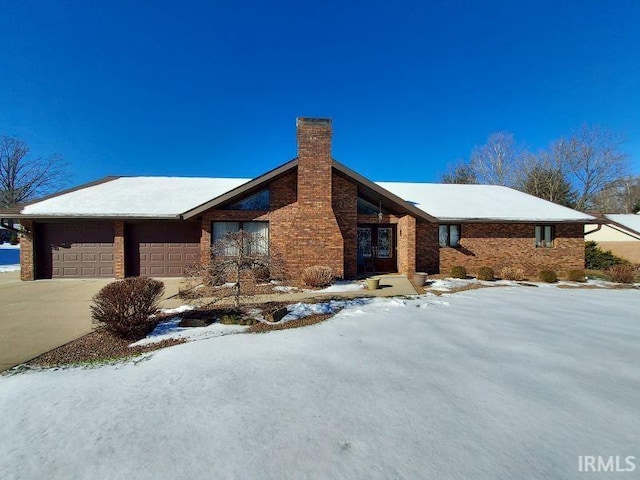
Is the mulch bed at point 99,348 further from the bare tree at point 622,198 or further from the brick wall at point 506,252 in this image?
the bare tree at point 622,198

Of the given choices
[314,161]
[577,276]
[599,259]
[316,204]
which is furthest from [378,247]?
[599,259]

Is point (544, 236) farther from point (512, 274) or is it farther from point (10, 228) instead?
point (10, 228)

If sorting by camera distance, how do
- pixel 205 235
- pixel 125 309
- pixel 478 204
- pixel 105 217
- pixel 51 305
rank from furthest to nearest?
1. pixel 478 204
2. pixel 105 217
3. pixel 205 235
4. pixel 51 305
5. pixel 125 309

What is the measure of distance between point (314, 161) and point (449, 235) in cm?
786

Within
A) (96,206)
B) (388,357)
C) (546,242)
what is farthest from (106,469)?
(546,242)

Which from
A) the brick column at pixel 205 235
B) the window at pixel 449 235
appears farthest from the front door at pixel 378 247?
the brick column at pixel 205 235

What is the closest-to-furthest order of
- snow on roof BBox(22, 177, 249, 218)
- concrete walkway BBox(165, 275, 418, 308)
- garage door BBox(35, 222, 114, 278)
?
concrete walkway BBox(165, 275, 418, 308) → snow on roof BBox(22, 177, 249, 218) → garage door BBox(35, 222, 114, 278)

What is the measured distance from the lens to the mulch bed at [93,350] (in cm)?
438

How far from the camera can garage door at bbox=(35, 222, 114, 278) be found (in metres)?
12.9

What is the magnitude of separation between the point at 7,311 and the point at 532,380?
11197mm

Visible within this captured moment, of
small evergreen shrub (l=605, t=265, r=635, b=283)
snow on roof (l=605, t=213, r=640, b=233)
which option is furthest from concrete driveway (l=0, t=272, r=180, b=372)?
snow on roof (l=605, t=213, r=640, b=233)

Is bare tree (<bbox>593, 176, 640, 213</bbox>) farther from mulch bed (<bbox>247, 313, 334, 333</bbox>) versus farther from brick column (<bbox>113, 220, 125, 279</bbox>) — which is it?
brick column (<bbox>113, 220, 125, 279</bbox>)

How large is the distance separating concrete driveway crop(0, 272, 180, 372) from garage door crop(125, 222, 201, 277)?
67.7 inches

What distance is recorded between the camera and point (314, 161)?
38.5 feet
